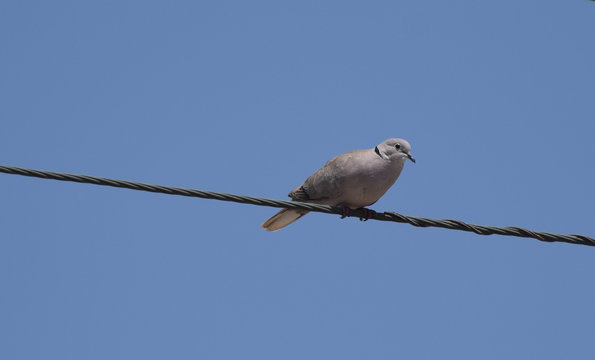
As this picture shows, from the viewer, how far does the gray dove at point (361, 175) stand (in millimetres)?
6699

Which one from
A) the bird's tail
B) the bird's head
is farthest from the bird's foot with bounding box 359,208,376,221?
the bird's tail

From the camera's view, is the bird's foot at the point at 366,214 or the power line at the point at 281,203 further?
Result: the bird's foot at the point at 366,214

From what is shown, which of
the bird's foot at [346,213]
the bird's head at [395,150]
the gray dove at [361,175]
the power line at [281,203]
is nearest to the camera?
the power line at [281,203]

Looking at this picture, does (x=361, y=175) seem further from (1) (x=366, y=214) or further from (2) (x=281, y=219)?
(2) (x=281, y=219)

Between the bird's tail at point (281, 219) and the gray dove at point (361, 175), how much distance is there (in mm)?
378

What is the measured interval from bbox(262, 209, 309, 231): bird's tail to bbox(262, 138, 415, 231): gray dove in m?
0.38

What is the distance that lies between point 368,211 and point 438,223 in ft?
5.76

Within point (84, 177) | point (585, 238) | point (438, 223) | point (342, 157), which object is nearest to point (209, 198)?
point (84, 177)

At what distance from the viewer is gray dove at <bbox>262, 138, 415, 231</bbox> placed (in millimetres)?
6699

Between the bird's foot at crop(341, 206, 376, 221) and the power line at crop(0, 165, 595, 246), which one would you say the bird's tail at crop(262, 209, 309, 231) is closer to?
Answer: the bird's foot at crop(341, 206, 376, 221)

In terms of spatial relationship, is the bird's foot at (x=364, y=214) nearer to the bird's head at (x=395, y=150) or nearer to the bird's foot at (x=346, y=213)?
the bird's foot at (x=346, y=213)

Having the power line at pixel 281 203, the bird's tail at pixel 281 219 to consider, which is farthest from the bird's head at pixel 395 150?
the power line at pixel 281 203

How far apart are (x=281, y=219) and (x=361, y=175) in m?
1.13

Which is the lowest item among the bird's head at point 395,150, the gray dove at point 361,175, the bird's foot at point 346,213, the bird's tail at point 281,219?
the bird's foot at point 346,213
